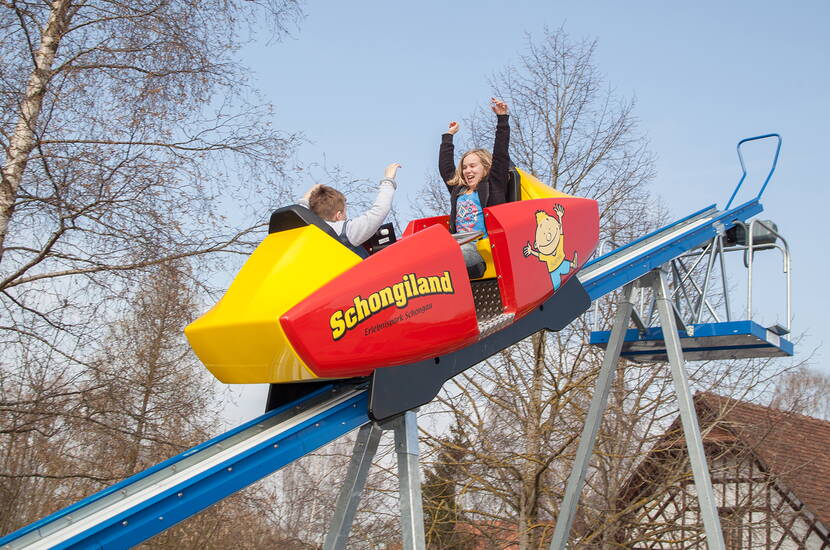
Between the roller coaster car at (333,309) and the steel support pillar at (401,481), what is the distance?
16.3 inches

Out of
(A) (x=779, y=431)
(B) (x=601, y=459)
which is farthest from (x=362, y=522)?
(A) (x=779, y=431)

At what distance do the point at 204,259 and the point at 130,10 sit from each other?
2.10 m

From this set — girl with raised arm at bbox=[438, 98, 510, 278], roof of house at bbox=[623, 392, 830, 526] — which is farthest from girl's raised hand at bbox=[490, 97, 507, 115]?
roof of house at bbox=[623, 392, 830, 526]

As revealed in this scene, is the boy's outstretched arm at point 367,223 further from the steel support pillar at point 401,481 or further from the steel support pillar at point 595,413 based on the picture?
the steel support pillar at point 595,413

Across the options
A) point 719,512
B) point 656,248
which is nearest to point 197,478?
point 656,248

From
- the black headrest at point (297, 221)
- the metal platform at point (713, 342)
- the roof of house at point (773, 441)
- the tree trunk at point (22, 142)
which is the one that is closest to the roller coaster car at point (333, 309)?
the black headrest at point (297, 221)

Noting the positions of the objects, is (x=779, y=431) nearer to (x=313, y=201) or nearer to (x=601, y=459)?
(x=601, y=459)

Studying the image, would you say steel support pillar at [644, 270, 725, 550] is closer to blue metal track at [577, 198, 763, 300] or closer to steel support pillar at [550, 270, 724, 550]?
steel support pillar at [550, 270, 724, 550]

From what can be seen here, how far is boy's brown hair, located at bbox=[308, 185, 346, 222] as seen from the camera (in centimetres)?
393

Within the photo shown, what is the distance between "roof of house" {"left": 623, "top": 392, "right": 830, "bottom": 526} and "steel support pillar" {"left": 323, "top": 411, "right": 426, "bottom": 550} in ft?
21.8

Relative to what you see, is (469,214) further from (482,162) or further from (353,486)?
(353,486)

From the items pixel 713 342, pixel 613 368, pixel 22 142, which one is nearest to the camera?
pixel 22 142

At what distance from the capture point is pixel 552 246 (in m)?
4.62

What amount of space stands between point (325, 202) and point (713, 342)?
402 cm
